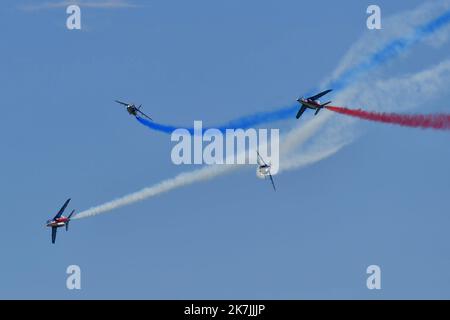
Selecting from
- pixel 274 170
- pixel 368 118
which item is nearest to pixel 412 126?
pixel 368 118

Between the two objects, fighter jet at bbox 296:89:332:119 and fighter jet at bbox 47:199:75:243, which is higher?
fighter jet at bbox 296:89:332:119

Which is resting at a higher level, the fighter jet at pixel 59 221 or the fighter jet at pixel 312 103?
the fighter jet at pixel 312 103
